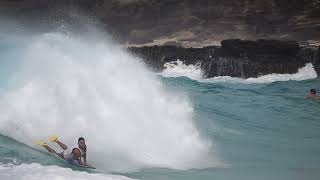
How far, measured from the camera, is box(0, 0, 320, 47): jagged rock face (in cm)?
4125

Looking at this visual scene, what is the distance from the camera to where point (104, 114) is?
10.4m

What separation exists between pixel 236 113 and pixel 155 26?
3437 cm

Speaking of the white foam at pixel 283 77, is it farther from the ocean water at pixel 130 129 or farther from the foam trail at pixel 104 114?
the foam trail at pixel 104 114

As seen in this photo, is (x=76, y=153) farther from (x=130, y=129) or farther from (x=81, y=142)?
(x=130, y=129)

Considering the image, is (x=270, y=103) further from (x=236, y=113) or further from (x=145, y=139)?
(x=145, y=139)

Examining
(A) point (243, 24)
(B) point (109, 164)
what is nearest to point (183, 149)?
(B) point (109, 164)

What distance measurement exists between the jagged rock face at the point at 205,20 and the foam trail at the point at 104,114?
3071 centimetres

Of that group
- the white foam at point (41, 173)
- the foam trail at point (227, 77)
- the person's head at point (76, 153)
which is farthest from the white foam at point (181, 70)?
the white foam at point (41, 173)

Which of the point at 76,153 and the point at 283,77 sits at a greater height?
the point at 283,77

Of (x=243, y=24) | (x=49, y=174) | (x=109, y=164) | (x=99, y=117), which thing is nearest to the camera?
(x=49, y=174)

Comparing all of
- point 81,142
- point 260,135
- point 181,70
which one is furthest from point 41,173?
point 181,70

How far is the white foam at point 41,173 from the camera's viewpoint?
20.1ft

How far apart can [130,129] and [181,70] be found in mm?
25074

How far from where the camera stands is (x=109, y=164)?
8102 mm
